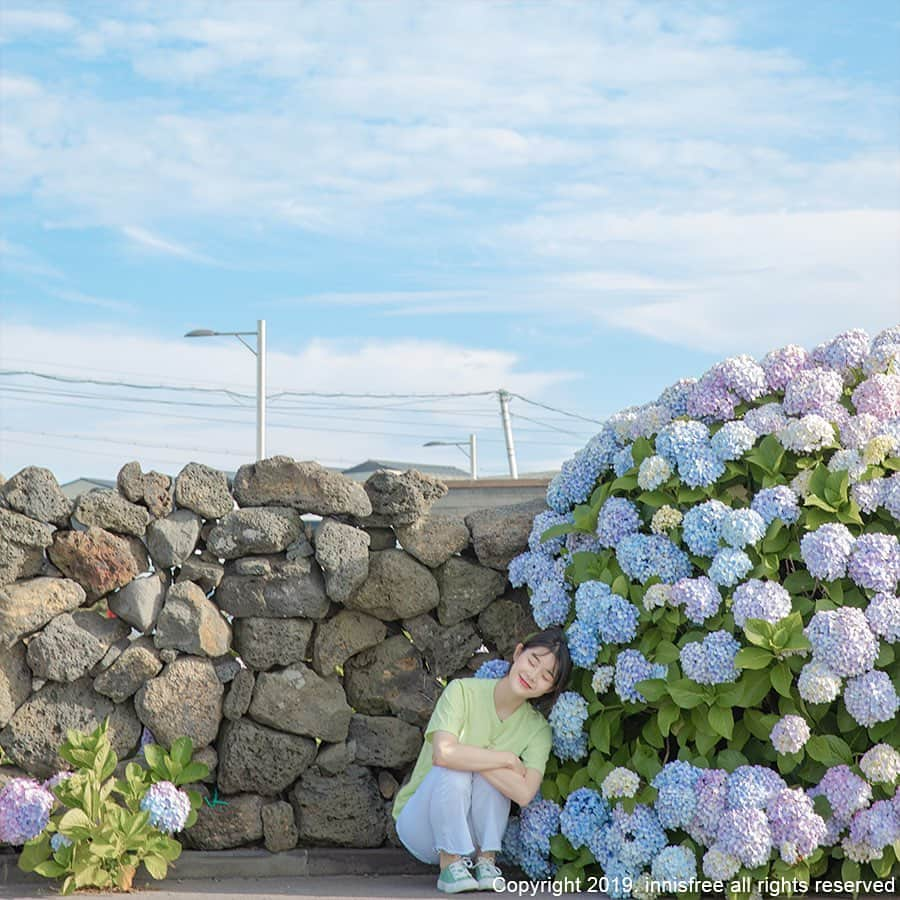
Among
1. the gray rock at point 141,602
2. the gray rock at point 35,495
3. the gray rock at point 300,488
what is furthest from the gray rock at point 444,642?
the gray rock at point 35,495

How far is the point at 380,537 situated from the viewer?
17.3 ft

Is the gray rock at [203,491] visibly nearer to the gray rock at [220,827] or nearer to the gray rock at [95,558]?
the gray rock at [95,558]

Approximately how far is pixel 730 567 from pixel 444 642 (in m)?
1.28

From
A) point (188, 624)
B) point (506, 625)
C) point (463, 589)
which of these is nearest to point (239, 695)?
point (188, 624)

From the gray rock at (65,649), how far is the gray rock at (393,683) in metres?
0.99

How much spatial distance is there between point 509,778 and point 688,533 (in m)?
1.07

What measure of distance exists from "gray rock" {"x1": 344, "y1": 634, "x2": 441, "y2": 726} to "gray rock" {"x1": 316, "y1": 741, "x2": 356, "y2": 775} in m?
0.18

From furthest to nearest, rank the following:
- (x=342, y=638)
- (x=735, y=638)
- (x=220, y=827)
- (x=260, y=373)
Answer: (x=260, y=373) → (x=342, y=638) → (x=220, y=827) → (x=735, y=638)

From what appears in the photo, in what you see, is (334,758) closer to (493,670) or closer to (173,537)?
(493,670)

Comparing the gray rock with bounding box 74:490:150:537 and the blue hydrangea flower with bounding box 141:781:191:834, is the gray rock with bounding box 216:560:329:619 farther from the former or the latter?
the blue hydrangea flower with bounding box 141:781:191:834

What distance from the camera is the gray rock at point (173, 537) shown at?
510cm

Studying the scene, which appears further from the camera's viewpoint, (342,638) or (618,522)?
(342,638)

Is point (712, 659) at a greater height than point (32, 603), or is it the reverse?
point (32, 603)

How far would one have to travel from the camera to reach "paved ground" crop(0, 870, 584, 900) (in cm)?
459
